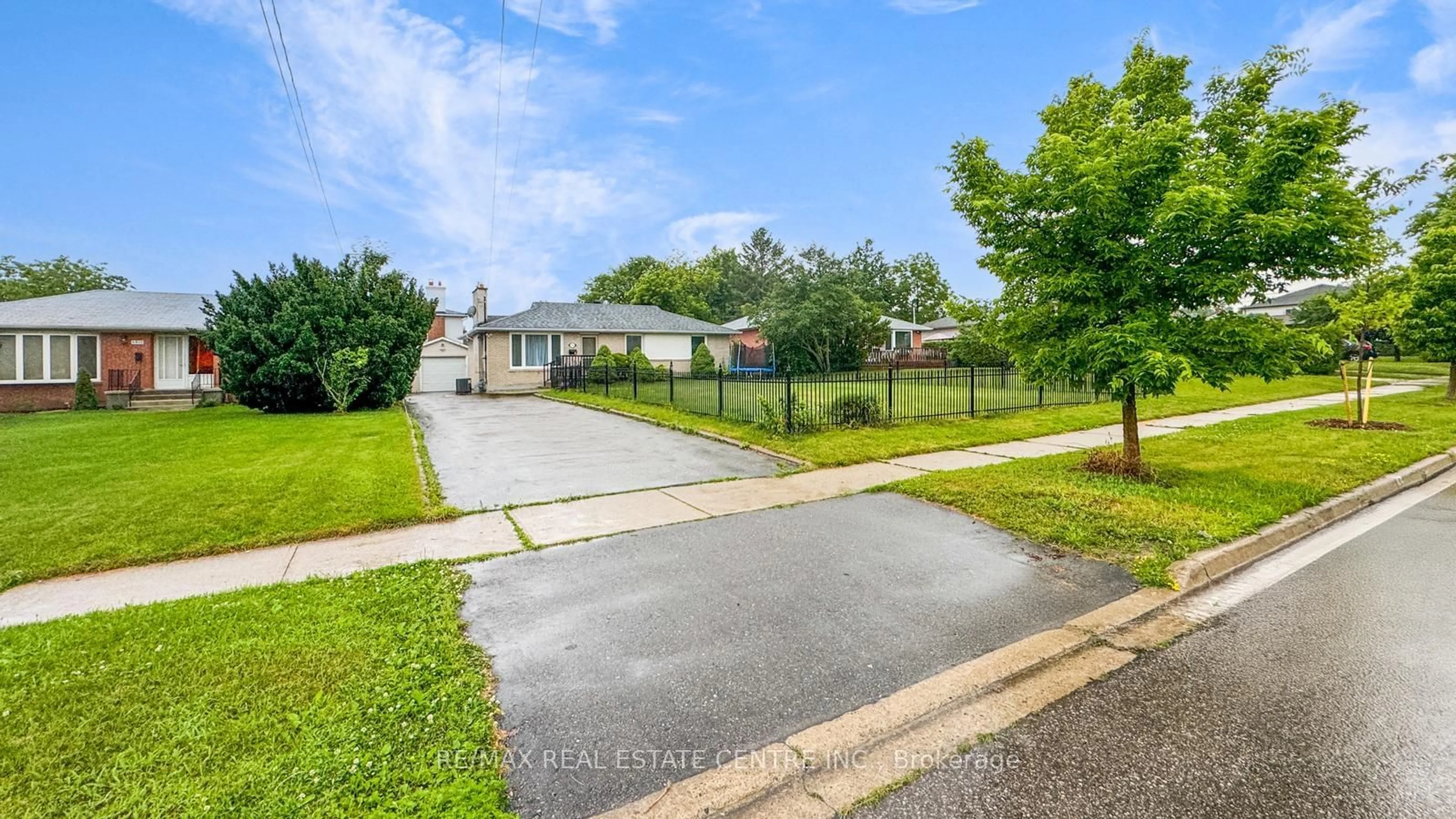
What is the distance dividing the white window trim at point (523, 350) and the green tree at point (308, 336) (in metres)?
8.57

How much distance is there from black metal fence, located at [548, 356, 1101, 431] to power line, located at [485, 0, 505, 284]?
6723mm

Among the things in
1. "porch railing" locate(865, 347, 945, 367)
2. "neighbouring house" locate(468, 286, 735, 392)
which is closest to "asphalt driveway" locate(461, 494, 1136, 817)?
"neighbouring house" locate(468, 286, 735, 392)

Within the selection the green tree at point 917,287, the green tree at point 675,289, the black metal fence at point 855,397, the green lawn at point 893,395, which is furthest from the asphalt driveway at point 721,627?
the green tree at point 917,287

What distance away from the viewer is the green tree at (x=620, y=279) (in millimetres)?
54281

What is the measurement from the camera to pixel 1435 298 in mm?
14805

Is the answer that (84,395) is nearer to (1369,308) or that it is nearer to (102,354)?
(102,354)

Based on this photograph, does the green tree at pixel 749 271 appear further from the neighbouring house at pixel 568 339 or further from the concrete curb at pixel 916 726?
the concrete curb at pixel 916 726

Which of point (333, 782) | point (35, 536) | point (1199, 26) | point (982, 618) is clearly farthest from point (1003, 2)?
point (35, 536)

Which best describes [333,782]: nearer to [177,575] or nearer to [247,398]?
[177,575]

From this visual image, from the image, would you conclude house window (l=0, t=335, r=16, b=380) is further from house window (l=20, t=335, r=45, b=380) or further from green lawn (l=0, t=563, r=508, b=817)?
green lawn (l=0, t=563, r=508, b=817)

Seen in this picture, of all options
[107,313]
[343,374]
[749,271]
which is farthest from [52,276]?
[749,271]

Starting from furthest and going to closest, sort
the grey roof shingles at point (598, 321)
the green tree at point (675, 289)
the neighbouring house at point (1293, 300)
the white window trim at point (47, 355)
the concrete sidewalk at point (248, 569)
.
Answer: the green tree at point (675, 289)
the neighbouring house at point (1293, 300)
the grey roof shingles at point (598, 321)
the white window trim at point (47, 355)
the concrete sidewalk at point (248, 569)

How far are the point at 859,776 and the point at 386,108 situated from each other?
1631cm

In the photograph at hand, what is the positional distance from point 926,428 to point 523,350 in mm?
20688
